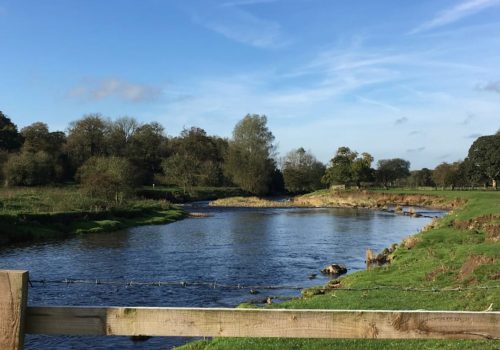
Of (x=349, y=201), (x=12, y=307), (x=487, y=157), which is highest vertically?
(x=487, y=157)

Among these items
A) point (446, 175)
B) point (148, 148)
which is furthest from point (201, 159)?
point (446, 175)

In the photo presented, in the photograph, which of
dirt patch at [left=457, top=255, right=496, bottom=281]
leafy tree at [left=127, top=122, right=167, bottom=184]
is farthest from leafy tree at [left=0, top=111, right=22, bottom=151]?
dirt patch at [left=457, top=255, right=496, bottom=281]

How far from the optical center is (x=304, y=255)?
3650 centimetres

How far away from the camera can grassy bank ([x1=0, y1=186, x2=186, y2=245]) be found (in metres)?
44.2

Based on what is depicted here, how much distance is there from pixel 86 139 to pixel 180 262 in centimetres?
9846

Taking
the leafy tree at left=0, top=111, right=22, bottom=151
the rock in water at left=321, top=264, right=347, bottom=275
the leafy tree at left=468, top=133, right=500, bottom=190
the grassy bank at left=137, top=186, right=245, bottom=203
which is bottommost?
the rock in water at left=321, top=264, right=347, bottom=275

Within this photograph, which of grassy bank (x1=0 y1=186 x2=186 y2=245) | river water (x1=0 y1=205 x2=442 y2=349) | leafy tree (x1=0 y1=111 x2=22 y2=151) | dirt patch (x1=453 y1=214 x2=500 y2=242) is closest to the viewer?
river water (x1=0 y1=205 x2=442 y2=349)

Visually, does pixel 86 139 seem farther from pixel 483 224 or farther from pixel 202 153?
pixel 483 224

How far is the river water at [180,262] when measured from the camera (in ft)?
72.2

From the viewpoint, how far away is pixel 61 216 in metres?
51.5

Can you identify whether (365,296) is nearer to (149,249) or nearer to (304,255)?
(304,255)

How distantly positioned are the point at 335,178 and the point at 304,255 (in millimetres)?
92682

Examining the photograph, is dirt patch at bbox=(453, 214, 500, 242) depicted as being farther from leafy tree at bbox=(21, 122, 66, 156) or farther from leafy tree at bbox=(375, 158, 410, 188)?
leafy tree at bbox=(375, 158, 410, 188)

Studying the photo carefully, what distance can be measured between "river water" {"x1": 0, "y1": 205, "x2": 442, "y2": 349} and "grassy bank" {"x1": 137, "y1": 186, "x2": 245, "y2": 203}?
1881 inches
